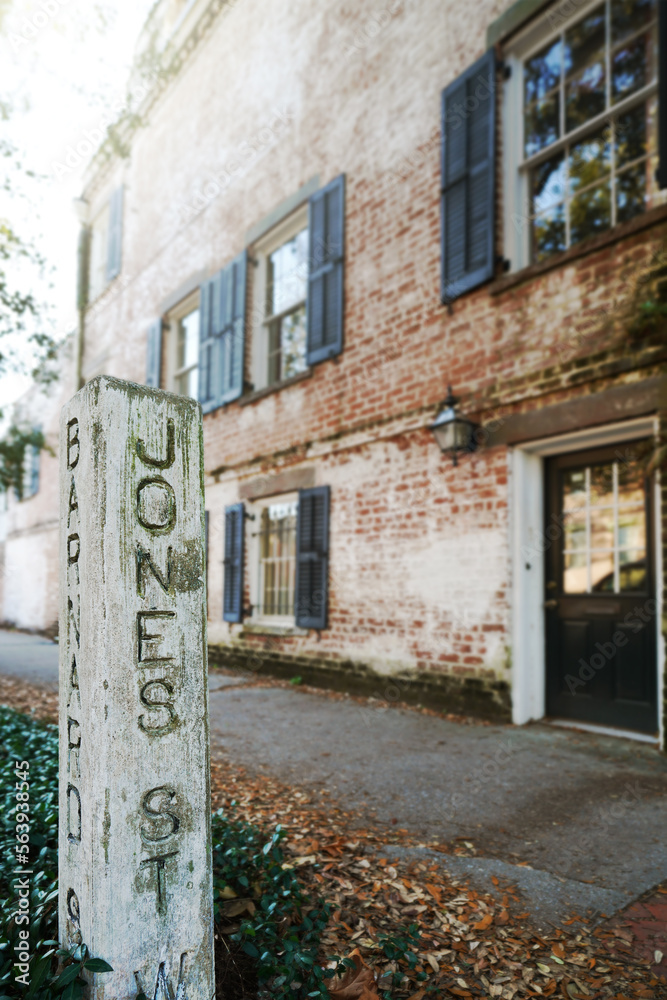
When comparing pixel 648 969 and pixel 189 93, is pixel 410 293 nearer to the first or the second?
pixel 648 969

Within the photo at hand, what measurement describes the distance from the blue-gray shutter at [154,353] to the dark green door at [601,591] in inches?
265

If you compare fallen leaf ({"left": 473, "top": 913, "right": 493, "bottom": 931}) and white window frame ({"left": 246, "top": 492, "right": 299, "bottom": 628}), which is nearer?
fallen leaf ({"left": 473, "top": 913, "right": 493, "bottom": 931})

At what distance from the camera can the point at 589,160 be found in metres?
4.73

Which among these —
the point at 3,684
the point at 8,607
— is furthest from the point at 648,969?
the point at 8,607

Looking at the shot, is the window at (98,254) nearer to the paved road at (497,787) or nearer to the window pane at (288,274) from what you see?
the window pane at (288,274)

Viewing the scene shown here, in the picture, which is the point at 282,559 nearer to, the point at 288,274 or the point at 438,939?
the point at 288,274

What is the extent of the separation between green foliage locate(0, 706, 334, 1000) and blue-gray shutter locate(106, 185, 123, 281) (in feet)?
34.8

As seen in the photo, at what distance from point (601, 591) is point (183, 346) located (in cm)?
746

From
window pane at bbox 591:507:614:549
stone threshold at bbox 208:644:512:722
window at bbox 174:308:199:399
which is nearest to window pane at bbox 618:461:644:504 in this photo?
window pane at bbox 591:507:614:549

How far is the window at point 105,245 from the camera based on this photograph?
1162 cm

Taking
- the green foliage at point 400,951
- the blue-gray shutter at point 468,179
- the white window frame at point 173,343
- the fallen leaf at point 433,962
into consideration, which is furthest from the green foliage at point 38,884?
the white window frame at point 173,343

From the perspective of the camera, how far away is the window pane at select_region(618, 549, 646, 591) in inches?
170

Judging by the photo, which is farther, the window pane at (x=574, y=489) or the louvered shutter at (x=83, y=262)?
the louvered shutter at (x=83, y=262)

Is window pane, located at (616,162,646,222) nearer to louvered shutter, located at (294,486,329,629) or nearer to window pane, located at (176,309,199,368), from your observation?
louvered shutter, located at (294,486,329,629)
